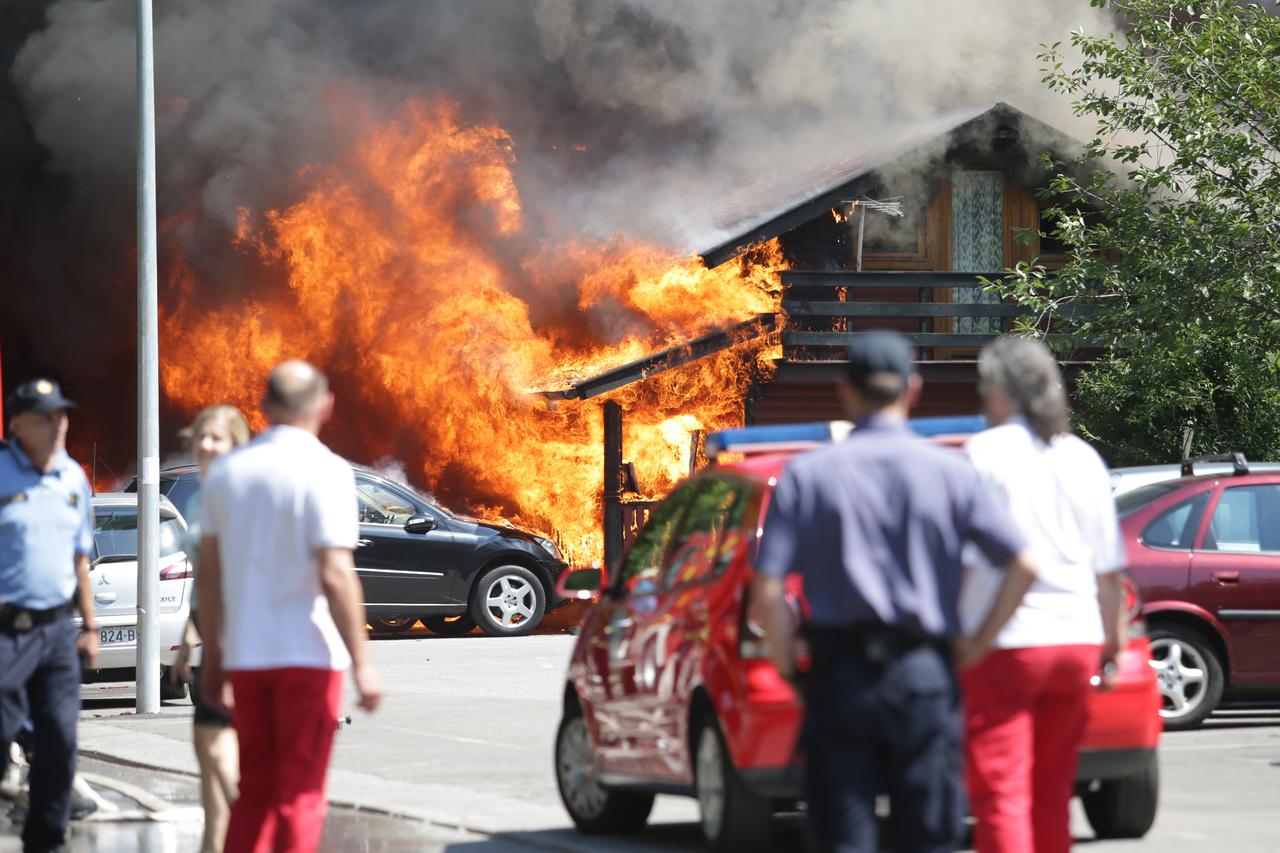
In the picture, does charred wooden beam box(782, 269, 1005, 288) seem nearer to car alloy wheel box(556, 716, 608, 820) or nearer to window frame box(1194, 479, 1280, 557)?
window frame box(1194, 479, 1280, 557)

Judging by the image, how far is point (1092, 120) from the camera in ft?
102

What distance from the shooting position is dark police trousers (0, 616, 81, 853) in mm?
7605

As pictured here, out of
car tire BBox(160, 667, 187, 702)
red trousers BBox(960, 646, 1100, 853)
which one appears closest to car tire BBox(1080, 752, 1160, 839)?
red trousers BBox(960, 646, 1100, 853)

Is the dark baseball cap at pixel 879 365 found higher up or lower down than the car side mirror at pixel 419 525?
lower down

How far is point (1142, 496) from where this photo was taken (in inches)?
499

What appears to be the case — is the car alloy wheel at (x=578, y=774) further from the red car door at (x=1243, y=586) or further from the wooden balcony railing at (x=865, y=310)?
the wooden balcony railing at (x=865, y=310)

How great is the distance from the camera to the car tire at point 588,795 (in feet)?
28.7

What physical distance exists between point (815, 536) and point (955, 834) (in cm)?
77

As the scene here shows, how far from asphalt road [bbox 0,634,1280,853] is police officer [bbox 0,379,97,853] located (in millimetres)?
1033

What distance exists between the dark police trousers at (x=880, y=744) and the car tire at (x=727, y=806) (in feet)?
8.64

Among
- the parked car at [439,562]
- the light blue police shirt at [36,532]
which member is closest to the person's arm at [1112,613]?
the light blue police shirt at [36,532]

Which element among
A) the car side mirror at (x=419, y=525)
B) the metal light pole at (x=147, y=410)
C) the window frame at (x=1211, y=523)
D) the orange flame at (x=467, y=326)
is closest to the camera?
the window frame at (x=1211, y=523)

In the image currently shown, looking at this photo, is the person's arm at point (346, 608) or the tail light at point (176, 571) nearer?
the person's arm at point (346, 608)

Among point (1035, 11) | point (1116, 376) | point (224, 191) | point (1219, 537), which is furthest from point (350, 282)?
point (1219, 537)
